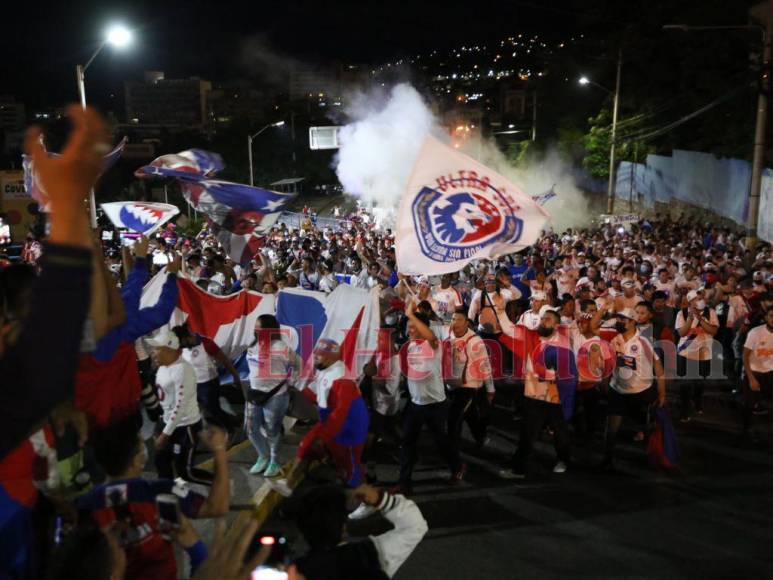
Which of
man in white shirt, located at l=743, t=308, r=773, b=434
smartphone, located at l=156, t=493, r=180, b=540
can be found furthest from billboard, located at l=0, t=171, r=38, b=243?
smartphone, located at l=156, t=493, r=180, b=540

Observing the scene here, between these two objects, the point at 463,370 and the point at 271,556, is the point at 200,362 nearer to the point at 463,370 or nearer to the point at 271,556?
the point at 463,370

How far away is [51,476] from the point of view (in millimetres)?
3576

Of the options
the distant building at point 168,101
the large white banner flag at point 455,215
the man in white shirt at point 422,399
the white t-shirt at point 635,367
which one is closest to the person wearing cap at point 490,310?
the white t-shirt at point 635,367

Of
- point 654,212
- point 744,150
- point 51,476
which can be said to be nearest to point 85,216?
point 51,476

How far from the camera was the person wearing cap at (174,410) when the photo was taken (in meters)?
5.82

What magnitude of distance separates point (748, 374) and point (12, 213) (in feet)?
92.3

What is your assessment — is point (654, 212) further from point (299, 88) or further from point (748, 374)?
point (299, 88)

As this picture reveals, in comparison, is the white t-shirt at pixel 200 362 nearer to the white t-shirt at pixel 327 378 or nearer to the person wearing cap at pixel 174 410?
the person wearing cap at pixel 174 410

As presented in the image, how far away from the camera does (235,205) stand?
28.5 feet

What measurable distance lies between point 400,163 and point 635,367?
38340 millimetres

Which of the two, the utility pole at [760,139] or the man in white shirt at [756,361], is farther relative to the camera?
the utility pole at [760,139]

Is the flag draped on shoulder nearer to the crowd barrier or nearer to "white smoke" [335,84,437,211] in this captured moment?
the crowd barrier

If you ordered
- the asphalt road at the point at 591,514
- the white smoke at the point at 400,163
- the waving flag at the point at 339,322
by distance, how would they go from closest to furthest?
the asphalt road at the point at 591,514 → the waving flag at the point at 339,322 → the white smoke at the point at 400,163

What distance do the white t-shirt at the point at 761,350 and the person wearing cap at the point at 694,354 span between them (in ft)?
2.74
